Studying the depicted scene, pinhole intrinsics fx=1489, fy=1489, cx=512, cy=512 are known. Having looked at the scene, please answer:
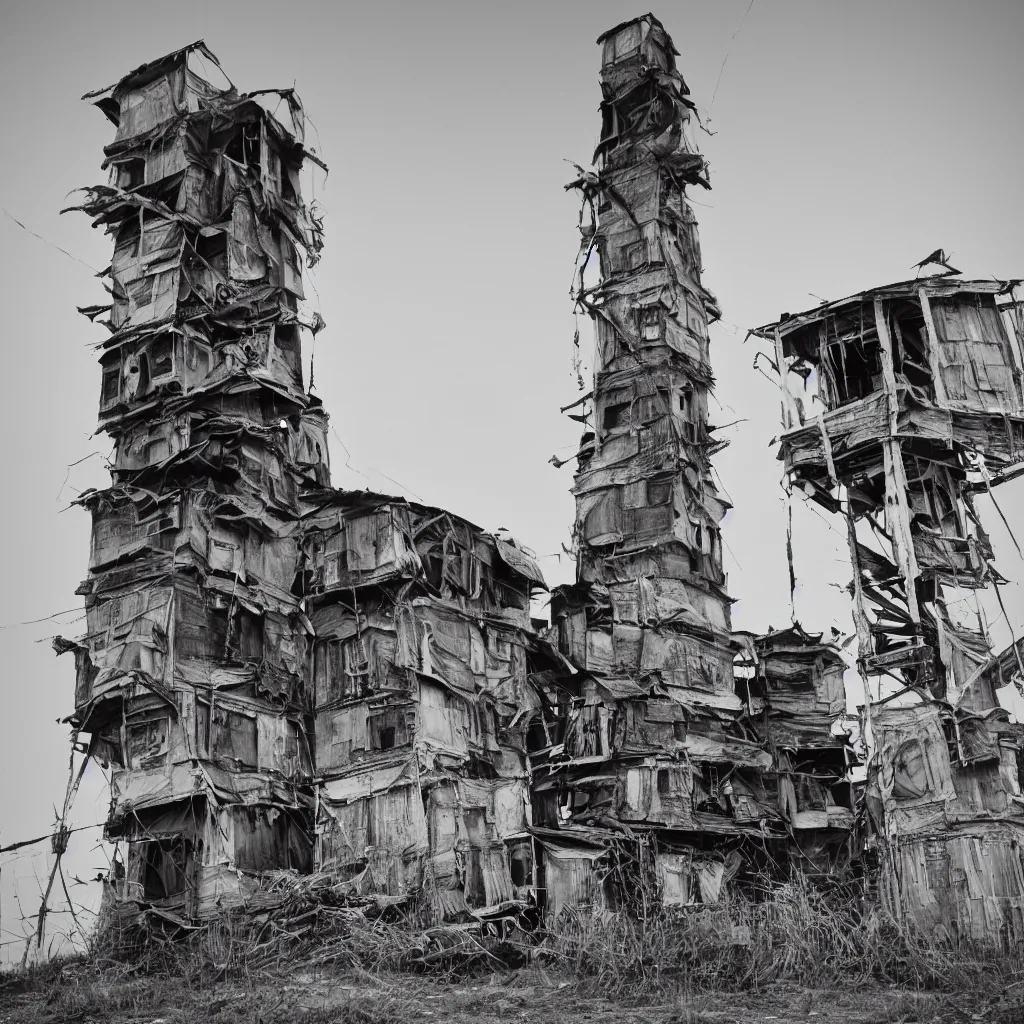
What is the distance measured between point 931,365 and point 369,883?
1903 centimetres

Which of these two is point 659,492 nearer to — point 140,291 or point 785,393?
point 785,393

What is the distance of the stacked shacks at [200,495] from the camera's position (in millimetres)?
37406

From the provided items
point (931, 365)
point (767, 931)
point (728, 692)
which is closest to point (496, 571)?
point (728, 692)

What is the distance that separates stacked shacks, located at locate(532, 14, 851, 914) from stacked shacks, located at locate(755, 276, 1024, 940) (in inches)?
333

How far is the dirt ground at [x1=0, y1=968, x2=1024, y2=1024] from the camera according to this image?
80.7ft

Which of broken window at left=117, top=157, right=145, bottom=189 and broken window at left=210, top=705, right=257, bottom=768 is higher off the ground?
broken window at left=117, top=157, right=145, bottom=189

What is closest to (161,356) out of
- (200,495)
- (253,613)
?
(200,495)

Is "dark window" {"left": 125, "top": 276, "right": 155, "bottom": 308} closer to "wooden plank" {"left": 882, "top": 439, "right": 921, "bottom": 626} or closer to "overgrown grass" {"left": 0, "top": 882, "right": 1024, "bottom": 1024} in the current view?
"overgrown grass" {"left": 0, "top": 882, "right": 1024, "bottom": 1024}

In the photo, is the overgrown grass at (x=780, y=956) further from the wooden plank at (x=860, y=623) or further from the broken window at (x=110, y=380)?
the broken window at (x=110, y=380)

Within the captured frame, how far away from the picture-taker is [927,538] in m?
36.7

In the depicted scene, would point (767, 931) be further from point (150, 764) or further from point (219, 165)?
point (219, 165)

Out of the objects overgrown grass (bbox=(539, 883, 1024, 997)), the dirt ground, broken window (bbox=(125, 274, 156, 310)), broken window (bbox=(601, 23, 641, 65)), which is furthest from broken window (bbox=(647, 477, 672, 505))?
the dirt ground

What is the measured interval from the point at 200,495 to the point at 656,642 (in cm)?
1519

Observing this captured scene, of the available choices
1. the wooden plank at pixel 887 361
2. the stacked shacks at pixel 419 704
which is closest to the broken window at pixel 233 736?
the stacked shacks at pixel 419 704
